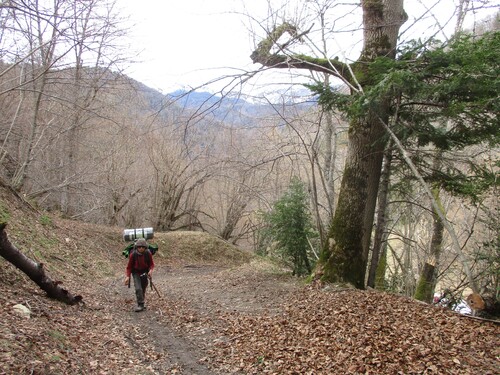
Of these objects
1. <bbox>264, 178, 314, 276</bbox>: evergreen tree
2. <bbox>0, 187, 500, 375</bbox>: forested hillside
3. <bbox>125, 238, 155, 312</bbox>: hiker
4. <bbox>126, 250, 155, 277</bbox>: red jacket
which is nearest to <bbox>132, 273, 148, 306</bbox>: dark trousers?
<bbox>125, 238, 155, 312</bbox>: hiker

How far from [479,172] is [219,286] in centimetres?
681

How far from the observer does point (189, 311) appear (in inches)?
324

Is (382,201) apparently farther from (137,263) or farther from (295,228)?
(137,263)

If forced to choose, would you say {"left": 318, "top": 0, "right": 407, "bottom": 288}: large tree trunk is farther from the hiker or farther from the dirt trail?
the hiker

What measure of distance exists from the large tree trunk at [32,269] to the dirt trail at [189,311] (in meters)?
1.10

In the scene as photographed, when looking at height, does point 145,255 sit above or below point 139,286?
above

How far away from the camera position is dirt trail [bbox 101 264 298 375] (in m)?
5.73

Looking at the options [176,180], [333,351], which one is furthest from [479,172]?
[176,180]

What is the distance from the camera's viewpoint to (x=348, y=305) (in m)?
6.57

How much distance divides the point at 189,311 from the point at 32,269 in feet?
10.3

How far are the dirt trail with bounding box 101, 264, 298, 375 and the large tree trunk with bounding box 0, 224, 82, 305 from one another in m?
1.10

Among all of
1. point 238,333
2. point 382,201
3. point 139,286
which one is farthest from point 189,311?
point 382,201

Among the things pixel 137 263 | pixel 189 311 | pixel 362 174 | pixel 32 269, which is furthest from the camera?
pixel 137 263

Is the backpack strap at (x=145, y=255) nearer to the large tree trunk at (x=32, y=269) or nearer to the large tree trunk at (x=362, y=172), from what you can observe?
the large tree trunk at (x=32, y=269)
